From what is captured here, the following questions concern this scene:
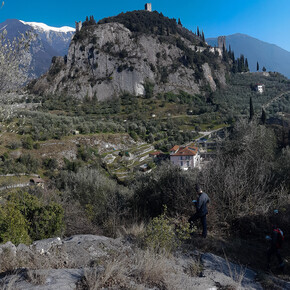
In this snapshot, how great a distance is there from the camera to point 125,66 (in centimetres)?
8294

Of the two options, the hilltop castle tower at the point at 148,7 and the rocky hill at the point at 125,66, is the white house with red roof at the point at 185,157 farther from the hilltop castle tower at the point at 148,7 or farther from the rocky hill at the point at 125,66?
the hilltop castle tower at the point at 148,7

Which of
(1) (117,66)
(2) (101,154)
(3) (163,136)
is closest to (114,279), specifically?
(2) (101,154)

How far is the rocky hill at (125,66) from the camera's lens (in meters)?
79.6

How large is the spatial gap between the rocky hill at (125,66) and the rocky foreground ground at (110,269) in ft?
251

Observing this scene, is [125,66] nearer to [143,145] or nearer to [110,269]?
[143,145]

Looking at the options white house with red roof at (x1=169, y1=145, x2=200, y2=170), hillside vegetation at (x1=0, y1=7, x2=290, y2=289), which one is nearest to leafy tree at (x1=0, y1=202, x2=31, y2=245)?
hillside vegetation at (x1=0, y1=7, x2=290, y2=289)

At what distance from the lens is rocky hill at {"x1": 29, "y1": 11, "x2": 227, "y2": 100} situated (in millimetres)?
79625

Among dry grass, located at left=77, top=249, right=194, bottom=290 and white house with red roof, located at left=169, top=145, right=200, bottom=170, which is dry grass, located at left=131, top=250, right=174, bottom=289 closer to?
dry grass, located at left=77, top=249, right=194, bottom=290

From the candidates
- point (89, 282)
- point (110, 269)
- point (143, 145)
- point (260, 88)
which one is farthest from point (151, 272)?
point (260, 88)

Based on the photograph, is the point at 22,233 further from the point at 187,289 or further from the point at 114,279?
the point at 187,289

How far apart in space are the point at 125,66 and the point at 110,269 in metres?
85.0

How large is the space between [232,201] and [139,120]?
2033 inches

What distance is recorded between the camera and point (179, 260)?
405 cm

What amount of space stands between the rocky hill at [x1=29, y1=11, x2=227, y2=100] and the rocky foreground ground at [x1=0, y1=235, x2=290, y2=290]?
76.5 meters
